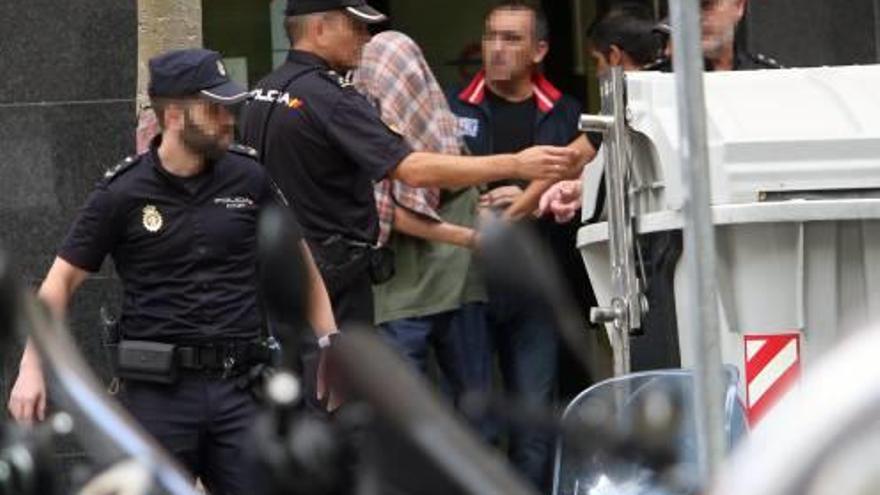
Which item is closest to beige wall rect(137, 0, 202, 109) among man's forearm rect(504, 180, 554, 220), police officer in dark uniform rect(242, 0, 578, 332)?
man's forearm rect(504, 180, 554, 220)

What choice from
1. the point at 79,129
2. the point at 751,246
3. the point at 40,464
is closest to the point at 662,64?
the point at 751,246

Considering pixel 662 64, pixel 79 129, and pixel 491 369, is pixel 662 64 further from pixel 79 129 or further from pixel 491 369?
pixel 79 129

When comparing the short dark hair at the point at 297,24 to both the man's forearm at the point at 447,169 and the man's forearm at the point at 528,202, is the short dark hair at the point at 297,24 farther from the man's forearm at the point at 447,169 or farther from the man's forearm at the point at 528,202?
the man's forearm at the point at 528,202

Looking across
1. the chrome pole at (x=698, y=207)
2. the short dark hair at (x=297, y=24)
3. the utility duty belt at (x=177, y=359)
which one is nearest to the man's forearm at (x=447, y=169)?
the short dark hair at (x=297, y=24)

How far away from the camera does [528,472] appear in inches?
376

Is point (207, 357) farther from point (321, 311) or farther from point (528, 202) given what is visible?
point (528, 202)

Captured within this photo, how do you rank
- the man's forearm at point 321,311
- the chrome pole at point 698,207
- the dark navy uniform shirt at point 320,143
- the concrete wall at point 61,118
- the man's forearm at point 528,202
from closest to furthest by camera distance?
the chrome pole at point 698,207 < the man's forearm at point 321,311 < the dark navy uniform shirt at point 320,143 < the man's forearm at point 528,202 < the concrete wall at point 61,118

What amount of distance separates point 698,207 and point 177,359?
124 inches

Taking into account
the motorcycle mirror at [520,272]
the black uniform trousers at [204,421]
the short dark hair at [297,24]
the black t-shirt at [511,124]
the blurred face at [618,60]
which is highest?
the motorcycle mirror at [520,272]

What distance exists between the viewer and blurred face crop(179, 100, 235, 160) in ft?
25.4

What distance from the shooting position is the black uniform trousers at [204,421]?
7594mm

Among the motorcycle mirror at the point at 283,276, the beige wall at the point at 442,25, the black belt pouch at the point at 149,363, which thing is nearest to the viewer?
the motorcycle mirror at the point at 283,276

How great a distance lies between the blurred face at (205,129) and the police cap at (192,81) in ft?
0.16

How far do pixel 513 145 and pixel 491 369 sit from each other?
93 cm
